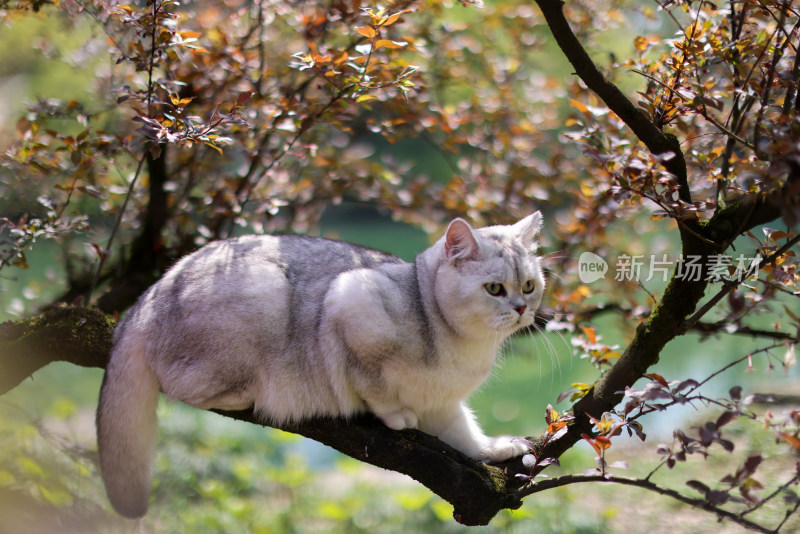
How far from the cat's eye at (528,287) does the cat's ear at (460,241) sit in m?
0.19

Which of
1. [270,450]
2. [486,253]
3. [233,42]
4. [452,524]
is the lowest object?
[270,450]

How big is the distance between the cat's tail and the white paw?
748mm

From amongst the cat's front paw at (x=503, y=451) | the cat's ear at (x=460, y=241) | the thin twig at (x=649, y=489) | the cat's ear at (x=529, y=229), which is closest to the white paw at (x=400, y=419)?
the cat's front paw at (x=503, y=451)

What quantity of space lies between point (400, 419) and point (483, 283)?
487 mm

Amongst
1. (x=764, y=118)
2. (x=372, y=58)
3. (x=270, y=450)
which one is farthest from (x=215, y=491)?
(x=764, y=118)

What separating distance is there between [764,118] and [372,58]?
1302 millimetres

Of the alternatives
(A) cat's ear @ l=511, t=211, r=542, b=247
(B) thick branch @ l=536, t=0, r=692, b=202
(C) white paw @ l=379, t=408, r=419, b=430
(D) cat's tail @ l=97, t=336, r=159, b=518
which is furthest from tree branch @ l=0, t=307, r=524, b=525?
(B) thick branch @ l=536, t=0, r=692, b=202

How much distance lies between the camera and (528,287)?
6.90 ft

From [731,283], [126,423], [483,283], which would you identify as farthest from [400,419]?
[731,283]

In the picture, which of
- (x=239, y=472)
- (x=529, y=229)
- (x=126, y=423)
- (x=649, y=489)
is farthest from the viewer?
(x=239, y=472)

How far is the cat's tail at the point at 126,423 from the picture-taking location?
2070 mm

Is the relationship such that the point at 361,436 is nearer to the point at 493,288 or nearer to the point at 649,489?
the point at 493,288

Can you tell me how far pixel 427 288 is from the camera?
212 centimetres

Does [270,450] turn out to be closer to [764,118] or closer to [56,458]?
[56,458]
